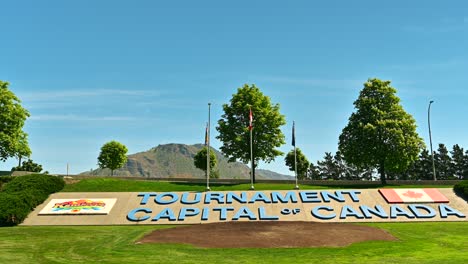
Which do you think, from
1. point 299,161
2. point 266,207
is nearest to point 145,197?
point 266,207

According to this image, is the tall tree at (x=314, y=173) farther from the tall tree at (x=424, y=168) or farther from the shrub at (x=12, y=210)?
the shrub at (x=12, y=210)

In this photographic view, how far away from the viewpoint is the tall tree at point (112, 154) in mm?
78500

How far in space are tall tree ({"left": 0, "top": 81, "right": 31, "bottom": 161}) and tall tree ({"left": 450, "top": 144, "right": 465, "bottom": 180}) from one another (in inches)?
3614

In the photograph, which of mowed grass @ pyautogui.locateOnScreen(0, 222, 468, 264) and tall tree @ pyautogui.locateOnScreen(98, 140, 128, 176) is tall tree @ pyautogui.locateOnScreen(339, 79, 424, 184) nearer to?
mowed grass @ pyautogui.locateOnScreen(0, 222, 468, 264)

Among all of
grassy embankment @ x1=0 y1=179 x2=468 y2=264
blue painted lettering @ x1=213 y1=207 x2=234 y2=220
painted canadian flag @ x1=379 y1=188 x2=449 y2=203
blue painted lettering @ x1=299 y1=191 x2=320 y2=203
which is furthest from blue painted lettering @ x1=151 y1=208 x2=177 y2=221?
painted canadian flag @ x1=379 y1=188 x2=449 y2=203

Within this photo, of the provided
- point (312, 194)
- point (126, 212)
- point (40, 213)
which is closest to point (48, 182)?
point (40, 213)

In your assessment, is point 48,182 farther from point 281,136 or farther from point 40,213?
point 281,136

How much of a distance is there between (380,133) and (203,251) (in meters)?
40.8

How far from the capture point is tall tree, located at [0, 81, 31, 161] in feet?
164

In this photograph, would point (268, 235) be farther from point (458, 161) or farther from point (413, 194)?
point (458, 161)

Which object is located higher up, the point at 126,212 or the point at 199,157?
the point at 199,157

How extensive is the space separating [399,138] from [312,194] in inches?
854

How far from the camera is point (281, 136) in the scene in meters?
56.7

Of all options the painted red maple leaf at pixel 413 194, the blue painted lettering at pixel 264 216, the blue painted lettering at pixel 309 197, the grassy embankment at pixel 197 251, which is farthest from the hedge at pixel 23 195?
the painted red maple leaf at pixel 413 194
